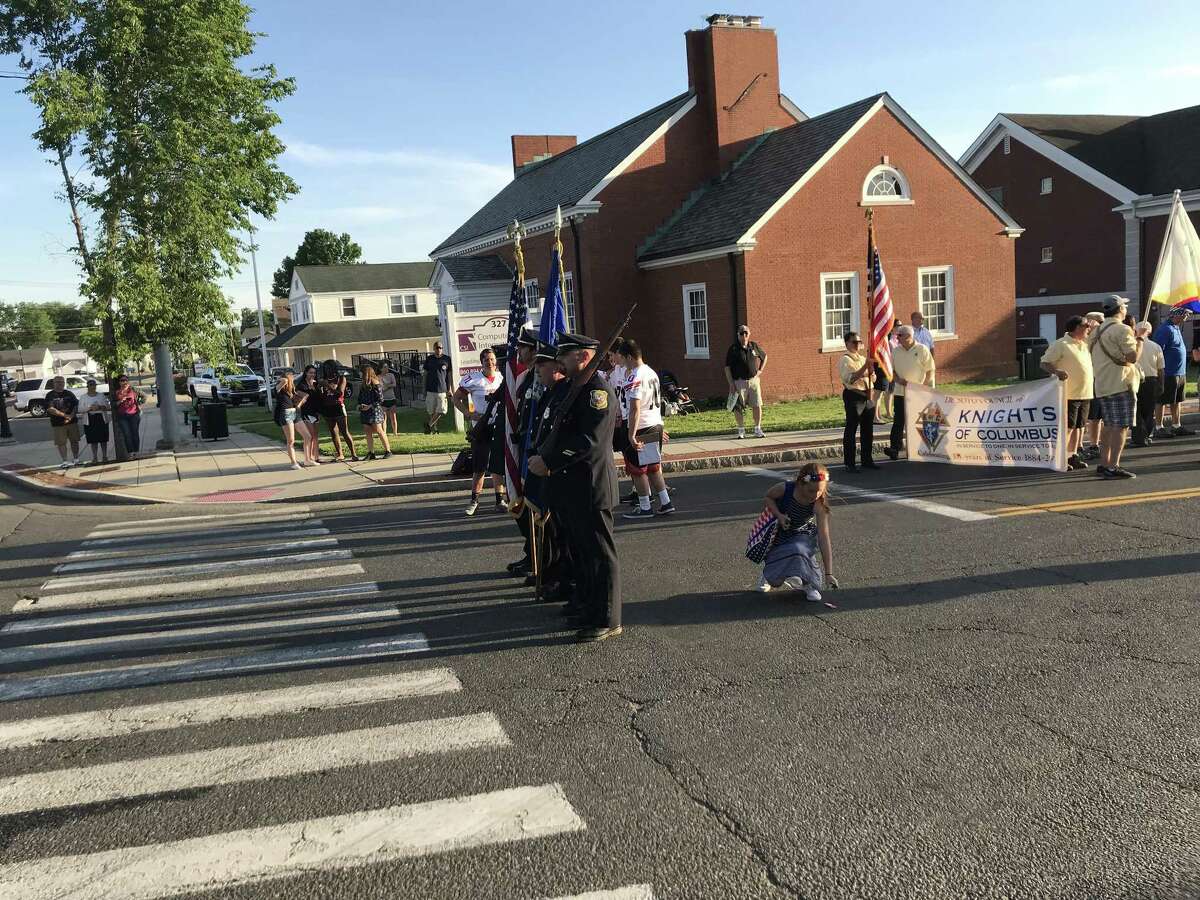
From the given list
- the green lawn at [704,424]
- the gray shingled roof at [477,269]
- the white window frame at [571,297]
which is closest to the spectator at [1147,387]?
the green lawn at [704,424]

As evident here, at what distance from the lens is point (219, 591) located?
8281mm

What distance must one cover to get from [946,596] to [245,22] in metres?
20.6

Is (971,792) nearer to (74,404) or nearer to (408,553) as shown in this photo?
(408,553)

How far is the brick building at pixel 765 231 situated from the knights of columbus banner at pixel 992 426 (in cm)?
949

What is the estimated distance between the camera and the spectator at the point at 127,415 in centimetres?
1920

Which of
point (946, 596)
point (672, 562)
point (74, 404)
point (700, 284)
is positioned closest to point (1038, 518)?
point (946, 596)

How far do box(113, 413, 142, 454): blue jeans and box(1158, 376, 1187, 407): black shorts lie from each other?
18905 millimetres

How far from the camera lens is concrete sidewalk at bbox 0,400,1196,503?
550 inches

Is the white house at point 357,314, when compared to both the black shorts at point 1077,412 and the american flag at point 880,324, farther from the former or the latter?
the black shorts at point 1077,412

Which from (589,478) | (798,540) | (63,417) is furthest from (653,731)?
(63,417)

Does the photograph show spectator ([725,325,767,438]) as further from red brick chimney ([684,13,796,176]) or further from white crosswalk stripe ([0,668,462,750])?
red brick chimney ([684,13,796,176])

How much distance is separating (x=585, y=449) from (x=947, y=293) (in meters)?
21.0

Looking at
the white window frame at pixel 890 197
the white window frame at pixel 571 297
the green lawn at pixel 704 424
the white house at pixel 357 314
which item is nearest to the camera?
the green lawn at pixel 704 424

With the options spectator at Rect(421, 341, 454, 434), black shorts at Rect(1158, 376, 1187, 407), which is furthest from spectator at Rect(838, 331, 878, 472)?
spectator at Rect(421, 341, 454, 434)
